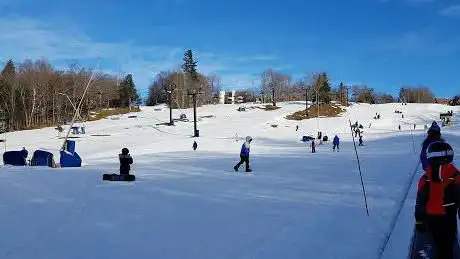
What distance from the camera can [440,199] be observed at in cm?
539

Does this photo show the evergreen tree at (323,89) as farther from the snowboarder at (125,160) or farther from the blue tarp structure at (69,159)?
the snowboarder at (125,160)

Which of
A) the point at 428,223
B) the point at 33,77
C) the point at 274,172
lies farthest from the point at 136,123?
the point at 428,223

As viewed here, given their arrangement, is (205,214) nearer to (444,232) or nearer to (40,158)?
(444,232)

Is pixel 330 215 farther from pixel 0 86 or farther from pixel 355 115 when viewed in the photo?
pixel 355 115

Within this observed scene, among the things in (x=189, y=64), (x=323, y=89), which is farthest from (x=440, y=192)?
(x=189, y=64)

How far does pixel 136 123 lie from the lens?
87.9 metres

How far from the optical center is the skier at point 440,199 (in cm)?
535

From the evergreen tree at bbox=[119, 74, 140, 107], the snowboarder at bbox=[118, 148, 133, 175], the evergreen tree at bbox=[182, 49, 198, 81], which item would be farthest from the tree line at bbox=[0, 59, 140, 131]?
the snowboarder at bbox=[118, 148, 133, 175]

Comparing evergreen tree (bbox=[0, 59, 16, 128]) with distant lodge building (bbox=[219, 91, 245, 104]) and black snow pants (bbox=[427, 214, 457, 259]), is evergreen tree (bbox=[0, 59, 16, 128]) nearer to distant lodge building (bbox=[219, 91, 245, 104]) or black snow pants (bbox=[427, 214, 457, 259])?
distant lodge building (bbox=[219, 91, 245, 104])

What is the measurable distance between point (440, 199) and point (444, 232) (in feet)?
1.27

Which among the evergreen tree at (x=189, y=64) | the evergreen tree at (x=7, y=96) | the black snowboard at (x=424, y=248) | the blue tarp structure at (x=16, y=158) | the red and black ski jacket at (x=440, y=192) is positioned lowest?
the blue tarp structure at (x=16, y=158)

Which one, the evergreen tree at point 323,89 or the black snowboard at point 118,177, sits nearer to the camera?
the black snowboard at point 118,177

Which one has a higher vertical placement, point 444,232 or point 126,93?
point 126,93

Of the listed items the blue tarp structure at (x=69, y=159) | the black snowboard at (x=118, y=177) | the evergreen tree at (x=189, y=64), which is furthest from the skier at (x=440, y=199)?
the evergreen tree at (x=189, y=64)
